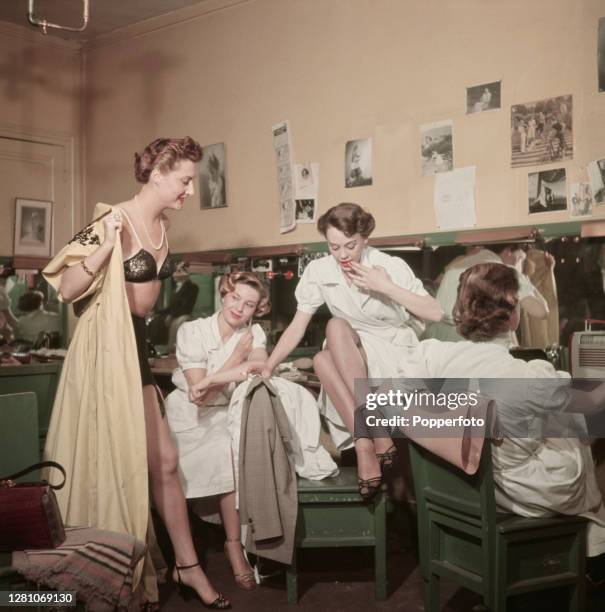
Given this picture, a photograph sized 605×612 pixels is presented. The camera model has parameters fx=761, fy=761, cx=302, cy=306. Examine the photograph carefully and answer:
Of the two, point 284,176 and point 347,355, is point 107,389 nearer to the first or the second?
point 347,355

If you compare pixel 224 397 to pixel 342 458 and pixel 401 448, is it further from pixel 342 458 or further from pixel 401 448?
pixel 401 448

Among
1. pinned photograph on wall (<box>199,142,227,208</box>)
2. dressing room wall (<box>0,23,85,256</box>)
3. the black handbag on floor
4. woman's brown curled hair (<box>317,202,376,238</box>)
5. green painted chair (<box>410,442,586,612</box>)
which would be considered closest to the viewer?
the black handbag on floor

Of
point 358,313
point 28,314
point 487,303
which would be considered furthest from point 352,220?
point 28,314

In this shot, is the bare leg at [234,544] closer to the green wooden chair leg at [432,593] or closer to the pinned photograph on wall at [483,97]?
the green wooden chair leg at [432,593]

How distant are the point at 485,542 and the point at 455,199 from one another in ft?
4.18

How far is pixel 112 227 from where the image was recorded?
2236 mm

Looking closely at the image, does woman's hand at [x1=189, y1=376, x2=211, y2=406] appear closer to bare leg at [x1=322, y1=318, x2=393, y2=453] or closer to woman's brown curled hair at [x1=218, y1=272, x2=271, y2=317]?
woman's brown curled hair at [x1=218, y1=272, x2=271, y2=317]

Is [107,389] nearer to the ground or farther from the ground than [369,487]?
farther from the ground

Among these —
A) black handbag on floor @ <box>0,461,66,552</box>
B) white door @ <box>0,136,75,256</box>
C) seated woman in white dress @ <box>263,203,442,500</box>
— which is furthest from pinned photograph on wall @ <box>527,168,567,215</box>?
white door @ <box>0,136,75,256</box>

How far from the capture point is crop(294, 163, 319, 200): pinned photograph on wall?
3.11 metres

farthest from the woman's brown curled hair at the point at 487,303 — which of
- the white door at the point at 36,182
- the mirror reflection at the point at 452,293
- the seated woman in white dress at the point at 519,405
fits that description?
the white door at the point at 36,182

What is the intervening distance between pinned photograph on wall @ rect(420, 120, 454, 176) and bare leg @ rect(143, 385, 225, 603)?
1289 mm

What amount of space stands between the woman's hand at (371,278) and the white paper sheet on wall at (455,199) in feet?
1.24

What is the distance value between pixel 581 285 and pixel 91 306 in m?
1.54
